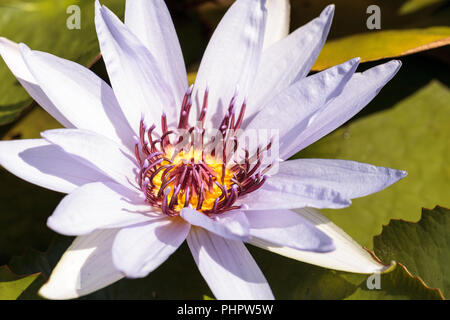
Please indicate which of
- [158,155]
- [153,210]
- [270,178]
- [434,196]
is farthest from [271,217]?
[434,196]

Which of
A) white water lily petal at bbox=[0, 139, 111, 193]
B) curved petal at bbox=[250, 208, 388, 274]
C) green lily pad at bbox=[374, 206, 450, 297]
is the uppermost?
white water lily petal at bbox=[0, 139, 111, 193]

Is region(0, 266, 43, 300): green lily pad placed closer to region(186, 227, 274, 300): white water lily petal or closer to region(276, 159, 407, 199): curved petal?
region(186, 227, 274, 300): white water lily petal

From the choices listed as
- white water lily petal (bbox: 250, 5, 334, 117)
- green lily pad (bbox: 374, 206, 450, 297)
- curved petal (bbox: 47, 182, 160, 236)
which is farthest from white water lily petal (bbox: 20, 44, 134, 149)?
green lily pad (bbox: 374, 206, 450, 297)

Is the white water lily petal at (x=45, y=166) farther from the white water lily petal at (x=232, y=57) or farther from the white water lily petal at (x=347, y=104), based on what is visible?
the white water lily petal at (x=347, y=104)

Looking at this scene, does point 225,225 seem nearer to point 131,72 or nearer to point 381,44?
point 131,72

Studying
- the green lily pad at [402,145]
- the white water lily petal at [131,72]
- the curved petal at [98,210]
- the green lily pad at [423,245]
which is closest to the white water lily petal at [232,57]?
the white water lily petal at [131,72]

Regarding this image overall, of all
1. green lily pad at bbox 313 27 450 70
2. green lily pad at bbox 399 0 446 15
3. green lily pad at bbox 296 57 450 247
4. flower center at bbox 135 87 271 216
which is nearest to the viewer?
flower center at bbox 135 87 271 216

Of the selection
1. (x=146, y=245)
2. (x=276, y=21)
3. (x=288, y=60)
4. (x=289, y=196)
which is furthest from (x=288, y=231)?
(x=276, y=21)

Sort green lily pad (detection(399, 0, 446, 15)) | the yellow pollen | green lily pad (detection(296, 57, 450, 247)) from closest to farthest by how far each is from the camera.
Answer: the yellow pollen, green lily pad (detection(296, 57, 450, 247)), green lily pad (detection(399, 0, 446, 15))
